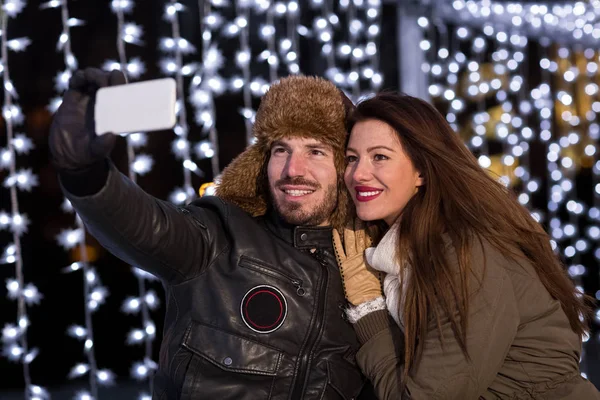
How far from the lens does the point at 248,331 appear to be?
176 cm

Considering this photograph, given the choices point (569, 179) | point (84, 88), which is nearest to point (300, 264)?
point (84, 88)

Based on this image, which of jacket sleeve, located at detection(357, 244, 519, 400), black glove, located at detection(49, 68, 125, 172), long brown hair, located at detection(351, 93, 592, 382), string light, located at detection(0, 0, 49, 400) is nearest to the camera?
black glove, located at detection(49, 68, 125, 172)

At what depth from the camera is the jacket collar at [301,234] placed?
76.1 inches

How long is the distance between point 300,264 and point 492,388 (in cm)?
65

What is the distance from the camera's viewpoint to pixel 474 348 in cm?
154

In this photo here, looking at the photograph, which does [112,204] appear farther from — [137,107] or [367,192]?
[367,192]

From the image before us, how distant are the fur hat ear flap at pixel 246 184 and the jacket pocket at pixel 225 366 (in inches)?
17.5

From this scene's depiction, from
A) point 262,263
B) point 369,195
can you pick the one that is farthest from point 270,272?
point 369,195

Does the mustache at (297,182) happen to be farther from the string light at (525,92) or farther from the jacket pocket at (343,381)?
the string light at (525,92)

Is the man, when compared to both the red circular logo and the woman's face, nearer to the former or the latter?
the red circular logo

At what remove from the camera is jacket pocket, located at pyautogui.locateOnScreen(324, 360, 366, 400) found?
1.78 meters

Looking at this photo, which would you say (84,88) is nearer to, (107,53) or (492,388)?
(492,388)

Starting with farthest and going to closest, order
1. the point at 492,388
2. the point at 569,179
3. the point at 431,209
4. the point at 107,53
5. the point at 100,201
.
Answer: the point at 569,179
the point at 107,53
the point at 431,209
the point at 492,388
the point at 100,201

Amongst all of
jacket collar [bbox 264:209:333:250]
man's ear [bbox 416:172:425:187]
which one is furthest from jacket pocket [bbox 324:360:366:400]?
man's ear [bbox 416:172:425:187]
